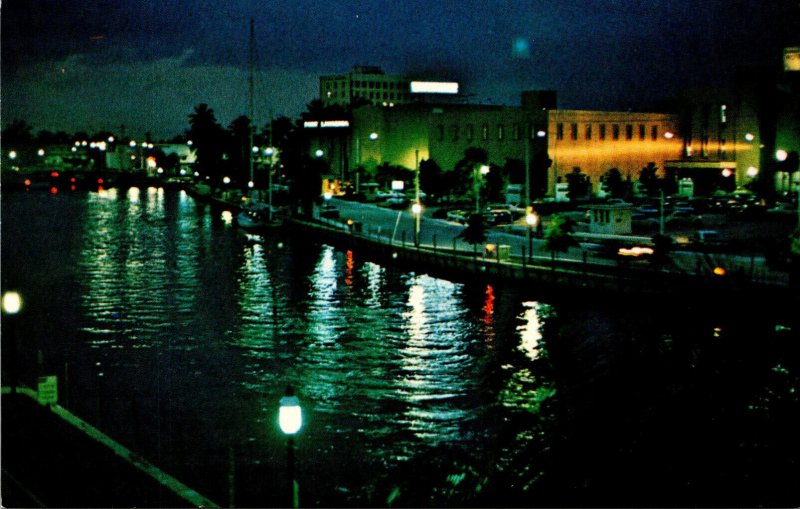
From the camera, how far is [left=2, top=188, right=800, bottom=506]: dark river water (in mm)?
6957

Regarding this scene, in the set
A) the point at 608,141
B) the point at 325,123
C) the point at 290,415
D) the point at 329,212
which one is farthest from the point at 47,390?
the point at 325,123

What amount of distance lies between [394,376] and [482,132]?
4824 cm

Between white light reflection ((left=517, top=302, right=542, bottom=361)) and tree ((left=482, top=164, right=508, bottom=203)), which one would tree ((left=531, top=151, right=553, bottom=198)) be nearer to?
tree ((left=482, top=164, right=508, bottom=203))

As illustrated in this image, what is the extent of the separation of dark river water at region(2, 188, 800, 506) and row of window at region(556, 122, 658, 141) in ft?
68.7

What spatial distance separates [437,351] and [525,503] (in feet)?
64.1

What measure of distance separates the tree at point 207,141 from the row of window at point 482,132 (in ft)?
137

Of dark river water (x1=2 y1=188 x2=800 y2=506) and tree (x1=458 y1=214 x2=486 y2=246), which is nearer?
dark river water (x1=2 y1=188 x2=800 y2=506)

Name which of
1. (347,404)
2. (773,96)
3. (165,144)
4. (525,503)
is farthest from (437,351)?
(165,144)

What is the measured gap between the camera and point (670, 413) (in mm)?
7039

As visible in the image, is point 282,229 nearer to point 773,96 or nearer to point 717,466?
point 773,96

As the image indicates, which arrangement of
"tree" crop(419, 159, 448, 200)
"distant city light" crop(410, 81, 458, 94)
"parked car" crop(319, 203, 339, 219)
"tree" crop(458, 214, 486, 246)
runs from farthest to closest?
"distant city light" crop(410, 81, 458, 94) → "tree" crop(419, 159, 448, 200) → "parked car" crop(319, 203, 339, 219) → "tree" crop(458, 214, 486, 246)

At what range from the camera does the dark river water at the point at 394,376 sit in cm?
696

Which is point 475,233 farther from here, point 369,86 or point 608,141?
point 369,86

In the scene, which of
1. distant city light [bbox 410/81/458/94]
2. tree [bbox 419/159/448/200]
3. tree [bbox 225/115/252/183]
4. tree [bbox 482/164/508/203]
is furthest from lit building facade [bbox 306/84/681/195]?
tree [bbox 225/115/252/183]
